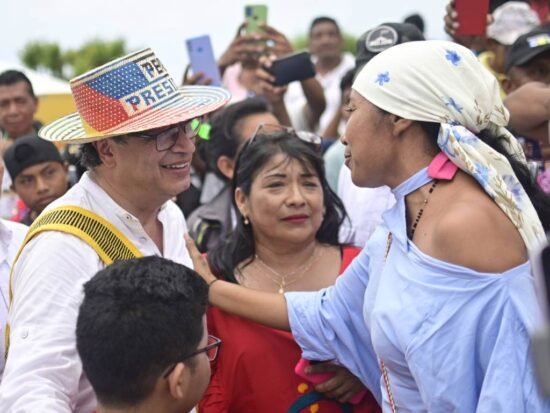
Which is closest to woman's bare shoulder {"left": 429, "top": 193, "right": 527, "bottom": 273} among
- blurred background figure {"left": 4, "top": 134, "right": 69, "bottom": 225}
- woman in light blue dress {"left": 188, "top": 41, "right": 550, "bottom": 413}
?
woman in light blue dress {"left": 188, "top": 41, "right": 550, "bottom": 413}

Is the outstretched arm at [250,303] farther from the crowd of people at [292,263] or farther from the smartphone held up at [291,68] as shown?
the smartphone held up at [291,68]

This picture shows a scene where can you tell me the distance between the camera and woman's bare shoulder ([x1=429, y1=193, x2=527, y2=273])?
2281 millimetres

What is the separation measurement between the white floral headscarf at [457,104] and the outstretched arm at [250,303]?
0.92 m

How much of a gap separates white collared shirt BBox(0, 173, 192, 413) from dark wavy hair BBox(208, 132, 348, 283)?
961 mm

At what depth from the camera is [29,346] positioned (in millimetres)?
2449

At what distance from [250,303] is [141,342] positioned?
988mm

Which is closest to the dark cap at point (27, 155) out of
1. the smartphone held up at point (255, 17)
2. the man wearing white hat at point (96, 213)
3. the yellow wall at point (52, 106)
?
the smartphone held up at point (255, 17)

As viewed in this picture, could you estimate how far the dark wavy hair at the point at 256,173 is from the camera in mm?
3600

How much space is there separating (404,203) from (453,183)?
191mm

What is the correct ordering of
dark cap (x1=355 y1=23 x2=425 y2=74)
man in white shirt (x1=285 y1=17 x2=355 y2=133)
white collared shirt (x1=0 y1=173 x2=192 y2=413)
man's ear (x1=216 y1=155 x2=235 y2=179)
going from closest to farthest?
white collared shirt (x1=0 y1=173 x2=192 y2=413), dark cap (x1=355 y1=23 x2=425 y2=74), man's ear (x1=216 y1=155 x2=235 y2=179), man in white shirt (x1=285 y1=17 x2=355 y2=133)

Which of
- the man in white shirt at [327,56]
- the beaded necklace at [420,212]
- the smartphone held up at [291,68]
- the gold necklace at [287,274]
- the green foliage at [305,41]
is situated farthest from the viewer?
the green foliage at [305,41]

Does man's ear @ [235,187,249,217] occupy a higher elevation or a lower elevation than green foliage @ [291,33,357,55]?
higher

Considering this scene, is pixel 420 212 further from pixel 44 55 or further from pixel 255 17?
pixel 44 55

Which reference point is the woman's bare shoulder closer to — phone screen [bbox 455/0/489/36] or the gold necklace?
the gold necklace
